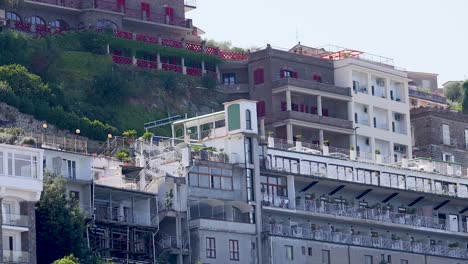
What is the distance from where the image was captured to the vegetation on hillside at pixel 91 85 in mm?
137000

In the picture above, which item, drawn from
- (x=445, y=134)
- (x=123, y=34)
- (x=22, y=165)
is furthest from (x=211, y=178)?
(x=445, y=134)

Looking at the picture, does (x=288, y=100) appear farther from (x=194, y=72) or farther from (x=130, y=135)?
(x=130, y=135)

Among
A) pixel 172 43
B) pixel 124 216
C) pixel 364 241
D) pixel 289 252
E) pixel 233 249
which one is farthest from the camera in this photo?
pixel 172 43

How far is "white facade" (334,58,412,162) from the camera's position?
508ft

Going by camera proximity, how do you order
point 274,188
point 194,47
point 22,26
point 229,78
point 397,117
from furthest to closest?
point 397,117, point 229,78, point 194,47, point 22,26, point 274,188

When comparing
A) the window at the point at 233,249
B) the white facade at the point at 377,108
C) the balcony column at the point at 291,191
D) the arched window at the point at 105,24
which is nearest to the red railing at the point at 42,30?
the arched window at the point at 105,24

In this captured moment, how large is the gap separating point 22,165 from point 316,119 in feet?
146

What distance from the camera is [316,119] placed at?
5940 inches

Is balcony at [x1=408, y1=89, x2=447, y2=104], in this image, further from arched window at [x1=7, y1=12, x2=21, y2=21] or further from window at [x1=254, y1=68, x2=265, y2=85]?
arched window at [x1=7, y1=12, x2=21, y2=21]

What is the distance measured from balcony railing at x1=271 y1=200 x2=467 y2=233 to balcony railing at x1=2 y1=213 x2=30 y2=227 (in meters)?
24.0

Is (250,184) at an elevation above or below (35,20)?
below

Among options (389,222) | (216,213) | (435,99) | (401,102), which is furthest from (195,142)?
(435,99)

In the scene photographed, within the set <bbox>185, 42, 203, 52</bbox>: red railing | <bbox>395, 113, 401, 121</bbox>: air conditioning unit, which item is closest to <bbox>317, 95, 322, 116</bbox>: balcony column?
<bbox>395, 113, 401, 121</bbox>: air conditioning unit

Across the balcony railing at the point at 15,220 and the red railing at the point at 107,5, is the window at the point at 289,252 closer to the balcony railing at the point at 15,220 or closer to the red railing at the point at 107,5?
the balcony railing at the point at 15,220
